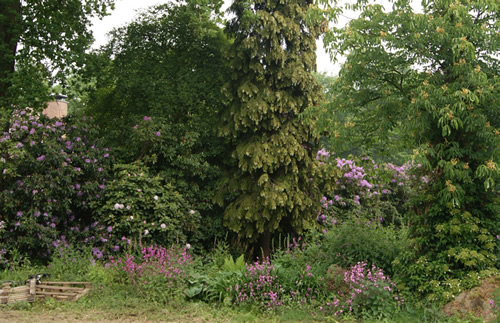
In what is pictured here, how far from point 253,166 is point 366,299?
4.35 metres

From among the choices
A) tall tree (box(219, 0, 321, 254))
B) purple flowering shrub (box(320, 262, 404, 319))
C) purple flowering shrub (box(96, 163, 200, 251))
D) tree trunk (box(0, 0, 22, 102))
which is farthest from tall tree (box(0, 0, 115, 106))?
purple flowering shrub (box(320, 262, 404, 319))

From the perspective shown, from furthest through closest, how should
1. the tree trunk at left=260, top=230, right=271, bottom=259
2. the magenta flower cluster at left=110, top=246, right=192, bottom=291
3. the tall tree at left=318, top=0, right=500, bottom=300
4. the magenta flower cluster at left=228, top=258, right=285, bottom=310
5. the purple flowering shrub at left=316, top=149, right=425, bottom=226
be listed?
the purple flowering shrub at left=316, top=149, right=425, bottom=226, the tree trunk at left=260, top=230, right=271, bottom=259, the magenta flower cluster at left=110, top=246, right=192, bottom=291, the magenta flower cluster at left=228, top=258, right=285, bottom=310, the tall tree at left=318, top=0, right=500, bottom=300

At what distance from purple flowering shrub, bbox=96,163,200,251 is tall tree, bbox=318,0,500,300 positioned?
4.52 m

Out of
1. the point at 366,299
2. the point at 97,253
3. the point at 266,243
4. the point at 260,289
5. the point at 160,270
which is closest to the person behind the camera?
the point at 366,299

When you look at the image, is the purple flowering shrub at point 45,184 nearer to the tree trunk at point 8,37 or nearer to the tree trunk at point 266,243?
the tree trunk at point 8,37

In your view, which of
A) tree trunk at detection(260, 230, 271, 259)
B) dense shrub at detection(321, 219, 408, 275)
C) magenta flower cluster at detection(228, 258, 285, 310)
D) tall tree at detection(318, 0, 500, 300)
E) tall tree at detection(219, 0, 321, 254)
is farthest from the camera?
tree trunk at detection(260, 230, 271, 259)

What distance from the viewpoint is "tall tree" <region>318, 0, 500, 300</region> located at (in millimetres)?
5902

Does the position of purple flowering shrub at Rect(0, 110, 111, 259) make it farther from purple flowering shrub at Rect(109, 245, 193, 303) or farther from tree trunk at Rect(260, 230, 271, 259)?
tree trunk at Rect(260, 230, 271, 259)

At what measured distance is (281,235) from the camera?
10.7 meters

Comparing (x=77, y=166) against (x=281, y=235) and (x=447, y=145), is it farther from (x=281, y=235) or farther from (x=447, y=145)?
(x=447, y=145)

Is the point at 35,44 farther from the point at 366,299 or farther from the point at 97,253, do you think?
the point at 366,299

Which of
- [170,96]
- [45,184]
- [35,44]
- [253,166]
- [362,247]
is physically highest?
[35,44]

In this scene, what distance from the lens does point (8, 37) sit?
35.6 feet

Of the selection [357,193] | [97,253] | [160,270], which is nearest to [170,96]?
[97,253]
